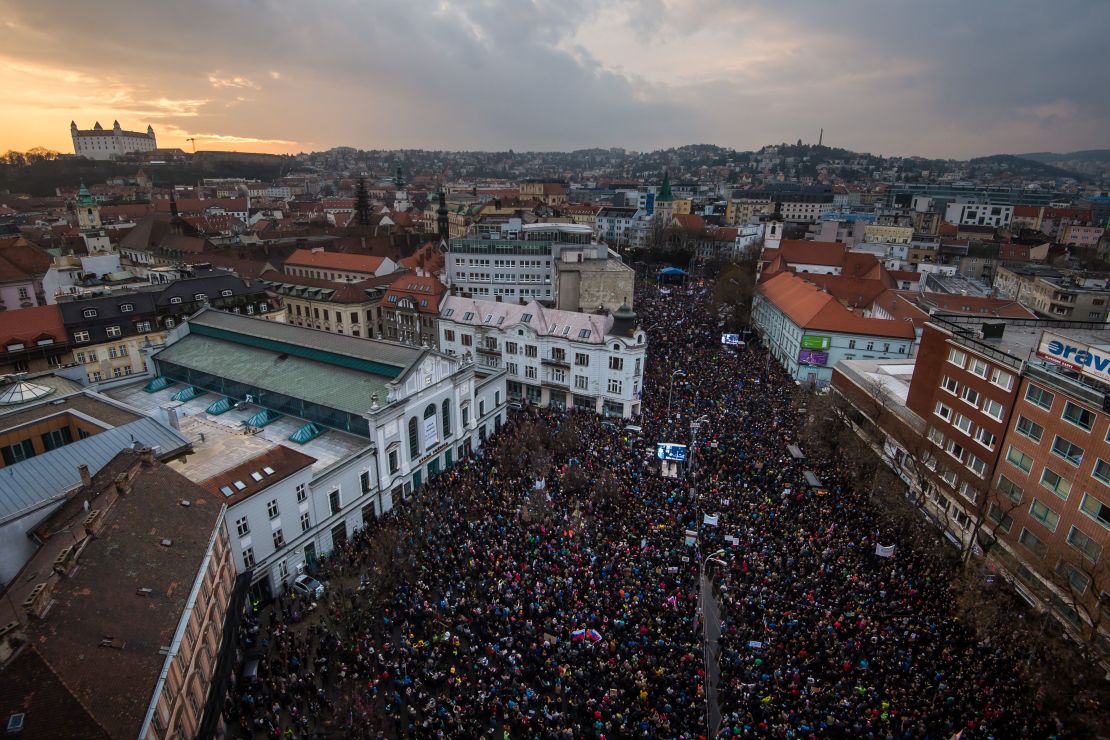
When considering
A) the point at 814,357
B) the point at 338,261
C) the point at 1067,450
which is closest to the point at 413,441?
the point at 1067,450

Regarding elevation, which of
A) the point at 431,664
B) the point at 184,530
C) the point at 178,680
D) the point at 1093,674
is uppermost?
the point at 184,530

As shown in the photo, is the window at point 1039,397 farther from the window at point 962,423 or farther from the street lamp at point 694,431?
the street lamp at point 694,431

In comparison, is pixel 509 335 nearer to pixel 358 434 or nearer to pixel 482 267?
pixel 358 434

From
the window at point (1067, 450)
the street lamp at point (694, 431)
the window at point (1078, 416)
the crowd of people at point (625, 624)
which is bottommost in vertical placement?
the crowd of people at point (625, 624)

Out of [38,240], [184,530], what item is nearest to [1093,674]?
[184,530]

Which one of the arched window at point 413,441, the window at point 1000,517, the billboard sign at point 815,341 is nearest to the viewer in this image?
the window at point 1000,517

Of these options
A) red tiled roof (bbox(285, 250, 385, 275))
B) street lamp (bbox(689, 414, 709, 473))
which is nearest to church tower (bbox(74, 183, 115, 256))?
red tiled roof (bbox(285, 250, 385, 275))

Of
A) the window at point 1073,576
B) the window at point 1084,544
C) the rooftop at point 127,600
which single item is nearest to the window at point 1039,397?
the window at point 1084,544
